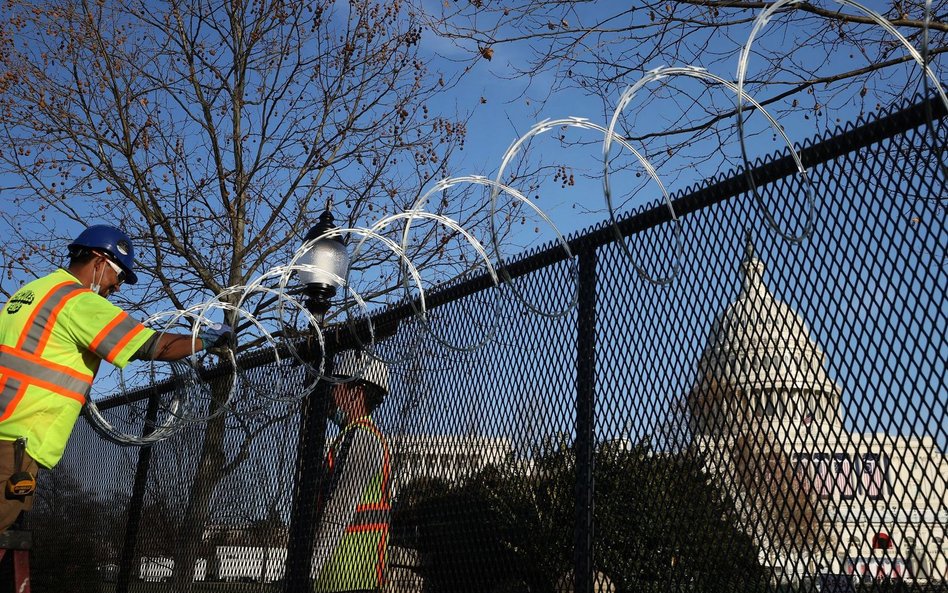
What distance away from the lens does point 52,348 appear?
16.2 feet

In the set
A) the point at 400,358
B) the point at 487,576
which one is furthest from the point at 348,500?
the point at 487,576

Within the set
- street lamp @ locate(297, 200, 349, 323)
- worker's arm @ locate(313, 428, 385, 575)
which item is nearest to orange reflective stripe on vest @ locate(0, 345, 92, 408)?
street lamp @ locate(297, 200, 349, 323)

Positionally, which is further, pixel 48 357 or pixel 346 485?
pixel 346 485

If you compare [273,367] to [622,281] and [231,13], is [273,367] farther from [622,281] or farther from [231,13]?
[231,13]

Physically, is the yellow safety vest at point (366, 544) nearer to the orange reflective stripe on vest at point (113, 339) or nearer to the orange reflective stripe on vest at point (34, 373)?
the orange reflective stripe on vest at point (113, 339)

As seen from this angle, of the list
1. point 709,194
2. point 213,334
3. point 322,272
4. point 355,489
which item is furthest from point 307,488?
point 709,194

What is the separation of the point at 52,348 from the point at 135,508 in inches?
150

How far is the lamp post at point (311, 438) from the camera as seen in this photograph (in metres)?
6.12

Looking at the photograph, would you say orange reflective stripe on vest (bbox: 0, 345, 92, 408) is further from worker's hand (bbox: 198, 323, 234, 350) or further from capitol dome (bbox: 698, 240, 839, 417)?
capitol dome (bbox: 698, 240, 839, 417)

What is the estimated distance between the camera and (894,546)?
2.80 metres

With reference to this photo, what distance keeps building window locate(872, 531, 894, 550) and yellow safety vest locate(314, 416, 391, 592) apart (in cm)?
307

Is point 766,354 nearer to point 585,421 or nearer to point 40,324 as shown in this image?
point 585,421

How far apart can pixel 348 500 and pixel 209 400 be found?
239cm

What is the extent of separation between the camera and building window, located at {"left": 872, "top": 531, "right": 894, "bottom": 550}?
282 centimetres
